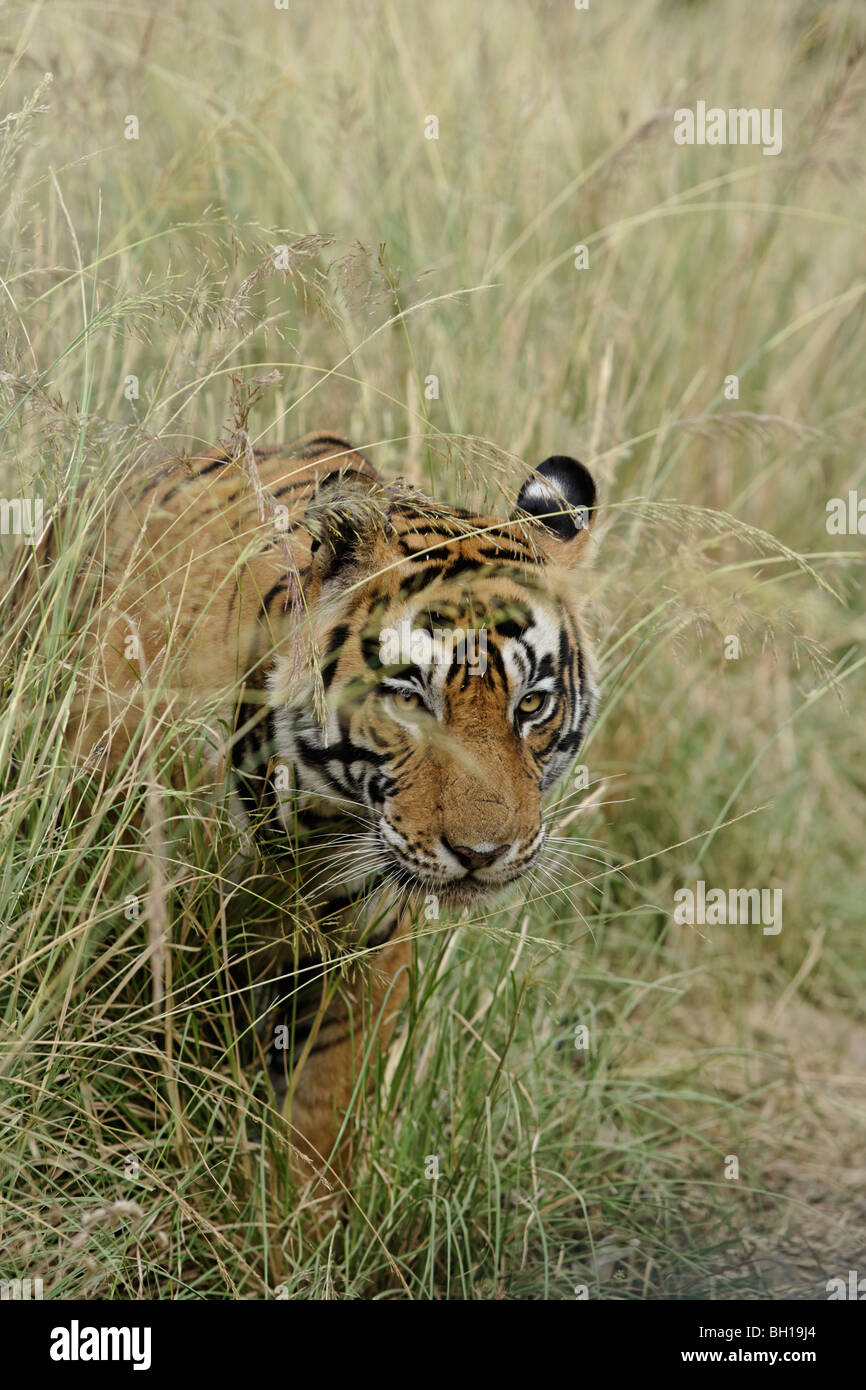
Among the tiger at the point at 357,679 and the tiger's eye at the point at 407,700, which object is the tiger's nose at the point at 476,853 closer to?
the tiger at the point at 357,679

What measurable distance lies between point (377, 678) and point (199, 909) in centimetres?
54

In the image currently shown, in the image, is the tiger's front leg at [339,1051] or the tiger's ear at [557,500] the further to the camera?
the tiger's front leg at [339,1051]

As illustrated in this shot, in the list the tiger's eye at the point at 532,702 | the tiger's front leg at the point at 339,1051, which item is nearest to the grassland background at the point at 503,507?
the tiger's front leg at the point at 339,1051

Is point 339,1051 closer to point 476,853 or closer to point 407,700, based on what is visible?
point 476,853

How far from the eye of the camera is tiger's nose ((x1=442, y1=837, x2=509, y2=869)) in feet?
7.59

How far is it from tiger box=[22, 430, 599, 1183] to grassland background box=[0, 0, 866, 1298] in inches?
4.9

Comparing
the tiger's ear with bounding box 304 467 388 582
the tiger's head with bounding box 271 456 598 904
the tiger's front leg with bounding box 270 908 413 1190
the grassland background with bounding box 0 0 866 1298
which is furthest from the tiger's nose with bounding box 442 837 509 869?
the tiger's ear with bounding box 304 467 388 582

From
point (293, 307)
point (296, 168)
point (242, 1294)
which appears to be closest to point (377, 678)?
point (242, 1294)

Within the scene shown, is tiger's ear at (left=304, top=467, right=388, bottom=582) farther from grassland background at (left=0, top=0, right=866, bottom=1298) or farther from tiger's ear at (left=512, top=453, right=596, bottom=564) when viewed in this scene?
tiger's ear at (left=512, top=453, right=596, bottom=564)

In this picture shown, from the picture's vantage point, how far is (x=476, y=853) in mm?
2320

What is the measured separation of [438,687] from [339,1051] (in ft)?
3.07

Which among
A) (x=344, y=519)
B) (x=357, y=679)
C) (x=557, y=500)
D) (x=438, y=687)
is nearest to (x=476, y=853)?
(x=438, y=687)

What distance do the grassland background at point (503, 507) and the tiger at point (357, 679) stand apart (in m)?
0.12

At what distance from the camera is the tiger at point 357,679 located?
2334 mm
